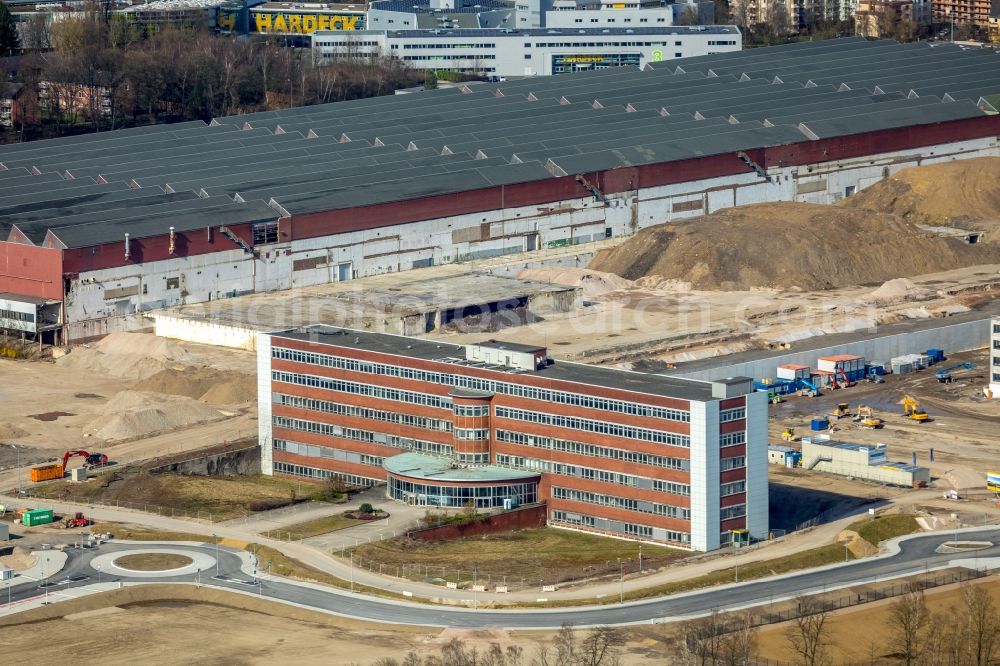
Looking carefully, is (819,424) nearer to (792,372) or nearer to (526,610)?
(792,372)

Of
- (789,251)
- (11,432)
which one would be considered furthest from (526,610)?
(789,251)

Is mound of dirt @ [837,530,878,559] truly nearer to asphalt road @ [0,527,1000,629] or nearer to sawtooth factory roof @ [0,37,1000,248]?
asphalt road @ [0,527,1000,629]

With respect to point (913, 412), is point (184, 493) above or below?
above

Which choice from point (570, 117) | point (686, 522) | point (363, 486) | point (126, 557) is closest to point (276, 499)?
point (363, 486)

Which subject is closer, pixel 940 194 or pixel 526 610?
pixel 526 610

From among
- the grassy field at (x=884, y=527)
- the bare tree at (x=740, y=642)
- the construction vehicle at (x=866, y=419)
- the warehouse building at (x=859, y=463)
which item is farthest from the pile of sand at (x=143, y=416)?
the bare tree at (x=740, y=642)

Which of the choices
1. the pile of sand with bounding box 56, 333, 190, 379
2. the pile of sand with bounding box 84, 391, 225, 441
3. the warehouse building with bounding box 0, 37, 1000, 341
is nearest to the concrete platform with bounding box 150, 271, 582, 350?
the warehouse building with bounding box 0, 37, 1000, 341
